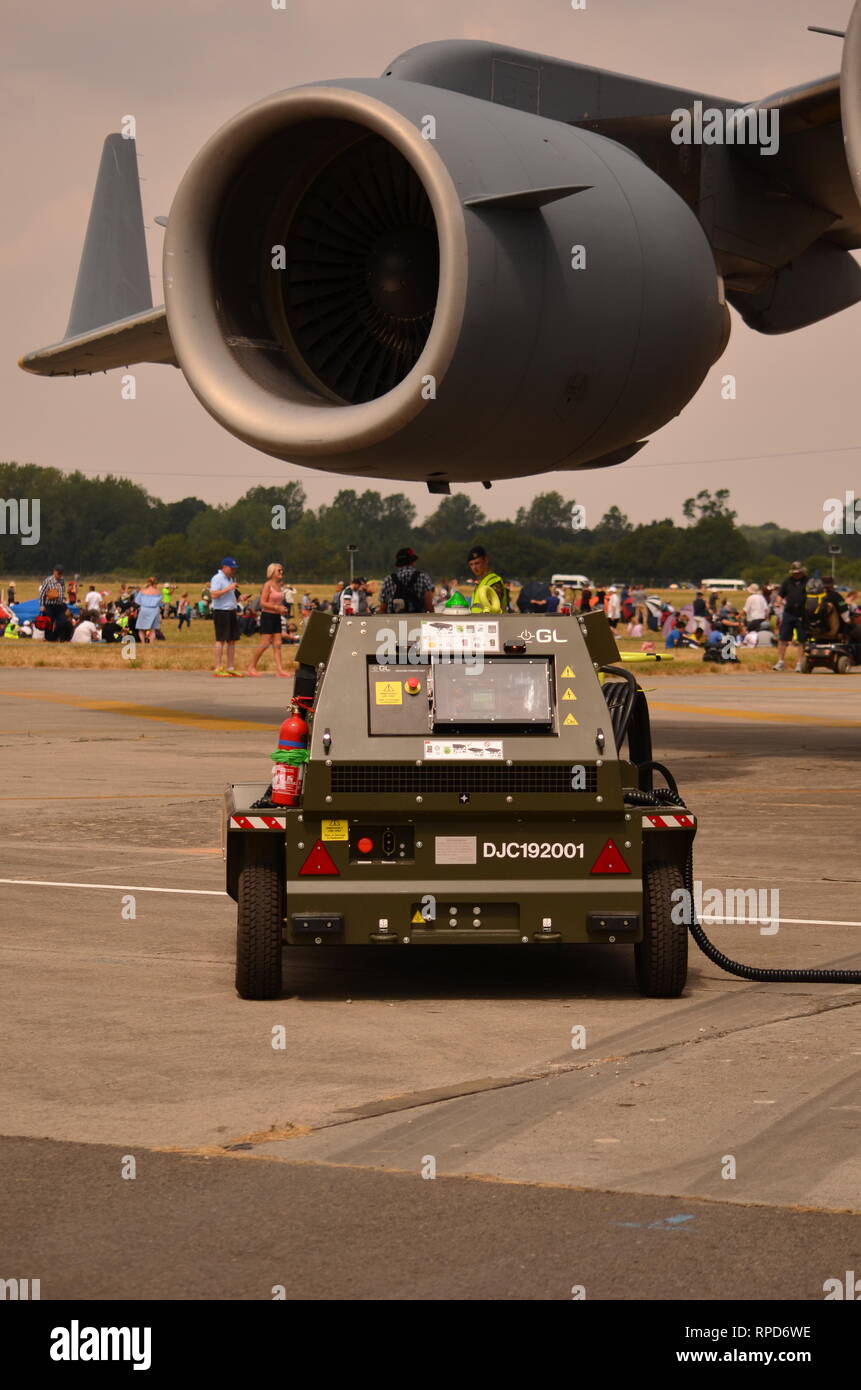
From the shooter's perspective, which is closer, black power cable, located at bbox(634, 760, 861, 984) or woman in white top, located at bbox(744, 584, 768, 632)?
black power cable, located at bbox(634, 760, 861, 984)

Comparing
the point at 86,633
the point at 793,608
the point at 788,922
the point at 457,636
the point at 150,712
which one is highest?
the point at 457,636

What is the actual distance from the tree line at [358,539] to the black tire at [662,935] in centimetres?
599

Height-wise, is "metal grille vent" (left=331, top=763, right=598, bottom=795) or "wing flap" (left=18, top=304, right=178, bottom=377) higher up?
"wing flap" (left=18, top=304, right=178, bottom=377)

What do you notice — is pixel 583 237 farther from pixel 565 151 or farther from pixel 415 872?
pixel 415 872

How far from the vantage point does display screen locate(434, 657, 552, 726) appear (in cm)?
846

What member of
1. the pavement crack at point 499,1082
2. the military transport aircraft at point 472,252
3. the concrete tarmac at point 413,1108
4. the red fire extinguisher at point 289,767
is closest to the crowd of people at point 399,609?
the red fire extinguisher at point 289,767

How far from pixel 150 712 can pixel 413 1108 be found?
1860cm

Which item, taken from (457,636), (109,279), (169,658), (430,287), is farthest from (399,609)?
(169,658)

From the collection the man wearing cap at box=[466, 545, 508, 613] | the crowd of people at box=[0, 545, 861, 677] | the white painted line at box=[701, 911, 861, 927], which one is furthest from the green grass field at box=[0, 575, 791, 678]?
the white painted line at box=[701, 911, 861, 927]

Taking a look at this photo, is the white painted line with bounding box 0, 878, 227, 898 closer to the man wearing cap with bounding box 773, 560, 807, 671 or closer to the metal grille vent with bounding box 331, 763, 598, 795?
the metal grille vent with bounding box 331, 763, 598, 795

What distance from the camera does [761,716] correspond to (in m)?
24.9

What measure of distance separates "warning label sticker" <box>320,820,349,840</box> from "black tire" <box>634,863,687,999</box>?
129 centimetres

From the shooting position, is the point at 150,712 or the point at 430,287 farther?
the point at 150,712

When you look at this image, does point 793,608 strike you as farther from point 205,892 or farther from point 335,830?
point 335,830
